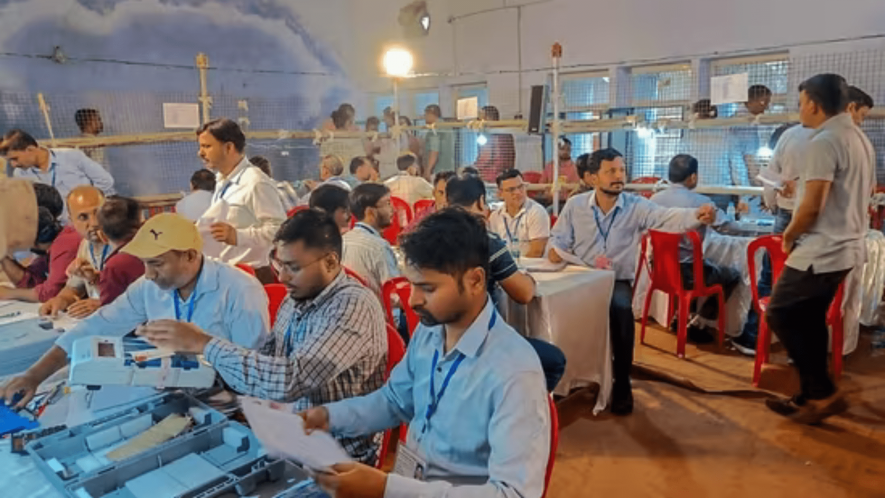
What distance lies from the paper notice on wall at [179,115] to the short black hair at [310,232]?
4.11 m

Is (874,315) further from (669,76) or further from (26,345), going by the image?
(26,345)

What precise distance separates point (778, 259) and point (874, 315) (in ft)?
4.44

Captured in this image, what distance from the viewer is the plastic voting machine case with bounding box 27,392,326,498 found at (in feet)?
3.84

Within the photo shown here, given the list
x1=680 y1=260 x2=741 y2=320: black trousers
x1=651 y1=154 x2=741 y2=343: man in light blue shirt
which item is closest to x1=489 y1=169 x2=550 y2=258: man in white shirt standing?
x1=651 y1=154 x2=741 y2=343: man in light blue shirt

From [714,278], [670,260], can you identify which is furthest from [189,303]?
[714,278]

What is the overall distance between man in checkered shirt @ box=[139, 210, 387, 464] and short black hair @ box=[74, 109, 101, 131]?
5186 millimetres

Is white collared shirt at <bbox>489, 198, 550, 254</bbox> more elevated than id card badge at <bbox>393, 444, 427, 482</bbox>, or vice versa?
white collared shirt at <bbox>489, 198, 550, 254</bbox>

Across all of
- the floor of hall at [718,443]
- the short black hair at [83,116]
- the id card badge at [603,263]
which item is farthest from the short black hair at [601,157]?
the short black hair at [83,116]

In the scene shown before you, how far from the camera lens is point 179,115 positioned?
5312 mm

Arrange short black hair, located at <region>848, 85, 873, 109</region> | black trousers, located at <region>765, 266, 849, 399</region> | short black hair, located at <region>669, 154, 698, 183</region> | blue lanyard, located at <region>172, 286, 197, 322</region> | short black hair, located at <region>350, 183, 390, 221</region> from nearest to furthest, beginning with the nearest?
blue lanyard, located at <region>172, 286, 197, 322</region> → black trousers, located at <region>765, 266, 849, 399</region> → short black hair, located at <region>350, 183, 390, 221</region> → short black hair, located at <region>848, 85, 873, 109</region> → short black hair, located at <region>669, 154, 698, 183</region>

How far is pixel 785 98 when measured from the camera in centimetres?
621

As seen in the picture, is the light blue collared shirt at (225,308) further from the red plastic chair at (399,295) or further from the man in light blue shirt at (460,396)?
the red plastic chair at (399,295)

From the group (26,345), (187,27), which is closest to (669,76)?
(187,27)

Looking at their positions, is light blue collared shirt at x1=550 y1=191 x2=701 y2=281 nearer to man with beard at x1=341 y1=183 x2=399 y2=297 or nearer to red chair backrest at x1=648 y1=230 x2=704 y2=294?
red chair backrest at x1=648 y1=230 x2=704 y2=294
